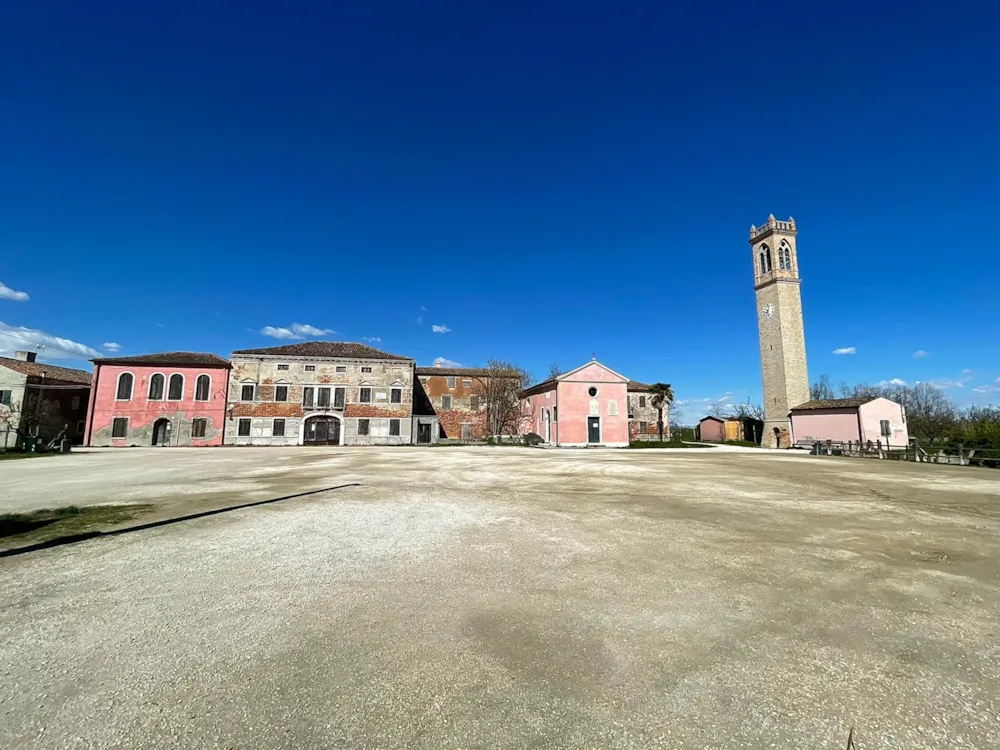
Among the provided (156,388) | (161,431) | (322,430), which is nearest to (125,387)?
(156,388)

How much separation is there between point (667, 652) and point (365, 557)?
3739mm

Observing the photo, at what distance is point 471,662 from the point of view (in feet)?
10.4

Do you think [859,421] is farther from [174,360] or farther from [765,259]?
[174,360]

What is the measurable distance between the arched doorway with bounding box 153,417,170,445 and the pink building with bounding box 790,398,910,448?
5374 centimetres

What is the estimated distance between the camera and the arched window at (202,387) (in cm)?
3736

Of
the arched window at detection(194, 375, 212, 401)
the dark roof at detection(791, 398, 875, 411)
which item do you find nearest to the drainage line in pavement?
the arched window at detection(194, 375, 212, 401)

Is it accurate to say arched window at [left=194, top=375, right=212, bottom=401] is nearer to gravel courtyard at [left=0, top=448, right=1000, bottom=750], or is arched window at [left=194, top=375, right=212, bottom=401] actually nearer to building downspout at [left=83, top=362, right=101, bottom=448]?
building downspout at [left=83, top=362, right=101, bottom=448]

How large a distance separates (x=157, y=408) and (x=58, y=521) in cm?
3619

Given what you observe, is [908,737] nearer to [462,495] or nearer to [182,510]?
[462,495]

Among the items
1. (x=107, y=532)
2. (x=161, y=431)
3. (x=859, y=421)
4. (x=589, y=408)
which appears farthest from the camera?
(x=589, y=408)

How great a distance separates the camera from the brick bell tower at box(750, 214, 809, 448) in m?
41.2

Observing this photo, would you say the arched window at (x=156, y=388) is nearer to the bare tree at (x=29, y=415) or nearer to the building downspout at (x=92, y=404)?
the building downspout at (x=92, y=404)

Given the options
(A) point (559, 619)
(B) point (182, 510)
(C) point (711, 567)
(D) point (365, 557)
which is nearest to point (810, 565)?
(C) point (711, 567)

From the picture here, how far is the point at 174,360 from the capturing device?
3741cm
